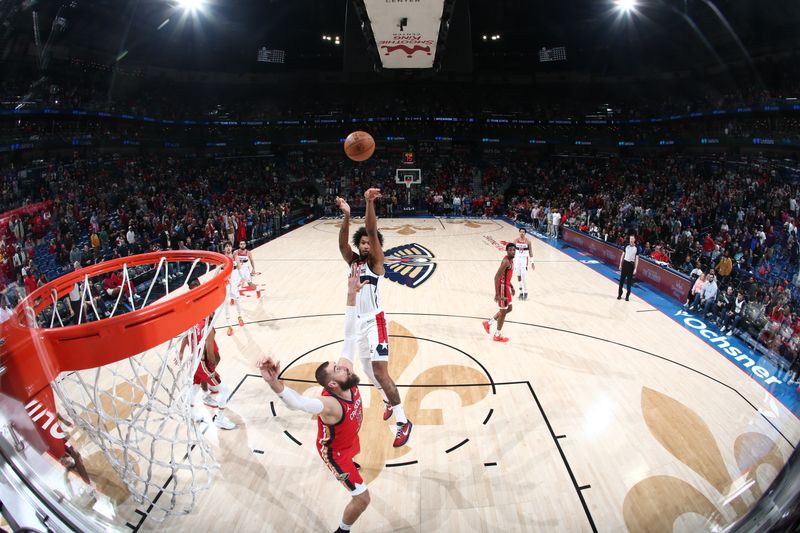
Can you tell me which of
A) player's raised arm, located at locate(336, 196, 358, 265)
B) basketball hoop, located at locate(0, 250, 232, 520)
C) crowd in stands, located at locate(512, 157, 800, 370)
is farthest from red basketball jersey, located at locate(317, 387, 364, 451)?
crowd in stands, located at locate(512, 157, 800, 370)

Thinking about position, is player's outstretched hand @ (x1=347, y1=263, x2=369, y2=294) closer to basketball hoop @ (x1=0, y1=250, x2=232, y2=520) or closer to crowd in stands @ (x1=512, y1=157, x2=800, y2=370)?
basketball hoop @ (x1=0, y1=250, x2=232, y2=520)

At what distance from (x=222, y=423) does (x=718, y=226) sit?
42.9 ft

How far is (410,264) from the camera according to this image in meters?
12.2

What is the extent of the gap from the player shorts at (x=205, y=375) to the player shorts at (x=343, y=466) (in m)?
2.24

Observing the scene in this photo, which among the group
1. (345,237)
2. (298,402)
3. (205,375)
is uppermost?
(345,237)

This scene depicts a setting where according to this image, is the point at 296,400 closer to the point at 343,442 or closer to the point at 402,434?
the point at 343,442

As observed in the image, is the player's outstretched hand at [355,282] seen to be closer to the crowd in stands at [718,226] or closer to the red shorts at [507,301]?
the red shorts at [507,301]

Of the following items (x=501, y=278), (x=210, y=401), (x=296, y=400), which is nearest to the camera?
(x=296, y=400)

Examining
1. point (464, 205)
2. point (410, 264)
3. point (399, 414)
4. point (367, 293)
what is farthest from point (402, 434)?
point (464, 205)

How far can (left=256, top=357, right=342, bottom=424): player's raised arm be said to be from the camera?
221 centimetres

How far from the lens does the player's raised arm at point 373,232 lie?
3738 millimetres

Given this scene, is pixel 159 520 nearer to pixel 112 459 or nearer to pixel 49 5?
pixel 112 459

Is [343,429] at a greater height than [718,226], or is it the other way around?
[718,226]

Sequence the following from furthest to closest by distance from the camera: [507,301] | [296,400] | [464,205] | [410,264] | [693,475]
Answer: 1. [464,205]
2. [410,264]
3. [507,301]
4. [693,475]
5. [296,400]
